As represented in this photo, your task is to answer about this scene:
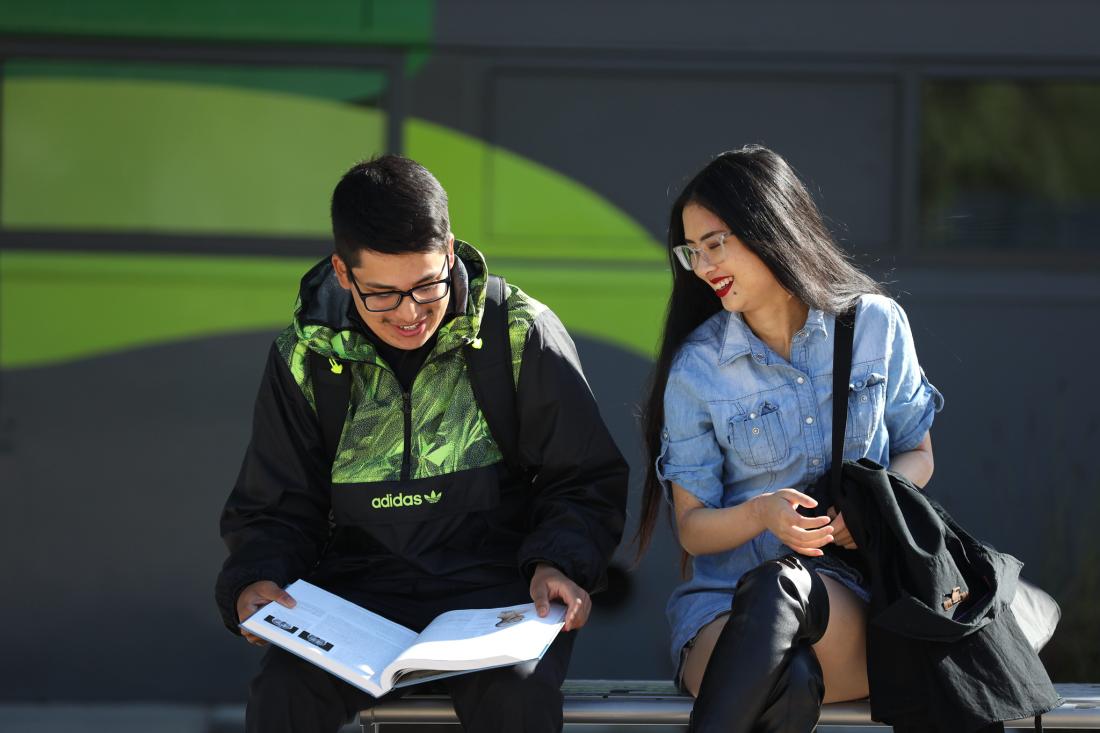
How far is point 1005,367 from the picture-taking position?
12.8 feet

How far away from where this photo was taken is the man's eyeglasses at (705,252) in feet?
8.29

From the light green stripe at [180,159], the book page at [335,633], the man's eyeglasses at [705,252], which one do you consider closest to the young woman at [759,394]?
the man's eyeglasses at [705,252]

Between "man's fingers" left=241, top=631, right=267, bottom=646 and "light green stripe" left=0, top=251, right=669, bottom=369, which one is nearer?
"man's fingers" left=241, top=631, right=267, bottom=646

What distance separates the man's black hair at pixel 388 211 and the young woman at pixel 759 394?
20.8 inches

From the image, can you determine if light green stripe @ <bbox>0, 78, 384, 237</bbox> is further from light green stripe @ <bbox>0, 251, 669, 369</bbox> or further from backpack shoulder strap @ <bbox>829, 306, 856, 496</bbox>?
backpack shoulder strap @ <bbox>829, 306, 856, 496</bbox>

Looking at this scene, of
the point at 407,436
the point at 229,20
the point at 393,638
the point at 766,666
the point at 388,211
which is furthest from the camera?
the point at 229,20

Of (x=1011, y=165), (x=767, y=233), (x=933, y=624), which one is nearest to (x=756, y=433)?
(x=767, y=233)

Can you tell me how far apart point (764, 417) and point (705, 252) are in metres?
0.36

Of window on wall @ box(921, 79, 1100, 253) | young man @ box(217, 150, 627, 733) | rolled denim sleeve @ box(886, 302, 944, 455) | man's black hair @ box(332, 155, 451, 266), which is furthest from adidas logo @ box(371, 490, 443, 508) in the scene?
window on wall @ box(921, 79, 1100, 253)

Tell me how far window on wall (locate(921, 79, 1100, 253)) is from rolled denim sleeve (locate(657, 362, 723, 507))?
168 cm

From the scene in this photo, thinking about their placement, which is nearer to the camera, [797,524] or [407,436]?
[797,524]

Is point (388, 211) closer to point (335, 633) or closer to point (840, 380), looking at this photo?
point (335, 633)

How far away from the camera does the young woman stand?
2480mm

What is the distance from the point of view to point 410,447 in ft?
8.24
